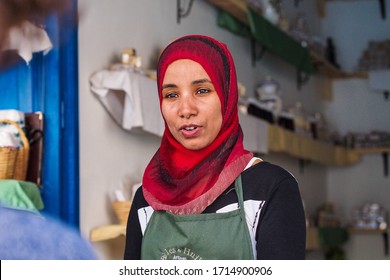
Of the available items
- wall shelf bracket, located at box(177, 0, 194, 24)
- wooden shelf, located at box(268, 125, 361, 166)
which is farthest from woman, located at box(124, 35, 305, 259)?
wooden shelf, located at box(268, 125, 361, 166)

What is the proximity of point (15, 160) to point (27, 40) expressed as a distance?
36 cm

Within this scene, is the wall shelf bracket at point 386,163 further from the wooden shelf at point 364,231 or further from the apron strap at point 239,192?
the apron strap at point 239,192

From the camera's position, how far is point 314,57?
5008mm

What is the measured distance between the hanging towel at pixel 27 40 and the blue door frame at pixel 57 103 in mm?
37

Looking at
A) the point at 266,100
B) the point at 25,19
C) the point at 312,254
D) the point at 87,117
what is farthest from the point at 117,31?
the point at 312,254

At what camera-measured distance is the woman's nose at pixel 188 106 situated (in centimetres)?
117

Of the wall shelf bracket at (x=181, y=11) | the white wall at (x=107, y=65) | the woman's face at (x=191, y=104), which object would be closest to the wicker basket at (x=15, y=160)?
the white wall at (x=107, y=65)

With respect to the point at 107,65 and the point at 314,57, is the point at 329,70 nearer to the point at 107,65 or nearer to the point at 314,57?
the point at 314,57

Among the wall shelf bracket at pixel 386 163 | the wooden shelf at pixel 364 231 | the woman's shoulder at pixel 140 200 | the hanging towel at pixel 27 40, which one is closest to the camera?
the woman's shoulder at pixel 140 200

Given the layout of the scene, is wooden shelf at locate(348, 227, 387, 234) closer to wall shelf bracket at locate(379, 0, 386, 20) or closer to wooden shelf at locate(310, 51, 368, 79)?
wooden shelf at locate(310, 51, 368, 79)

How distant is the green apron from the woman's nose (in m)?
0.13

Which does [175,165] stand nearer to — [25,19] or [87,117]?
[25,19]

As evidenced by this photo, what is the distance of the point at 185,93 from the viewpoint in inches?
46.3
